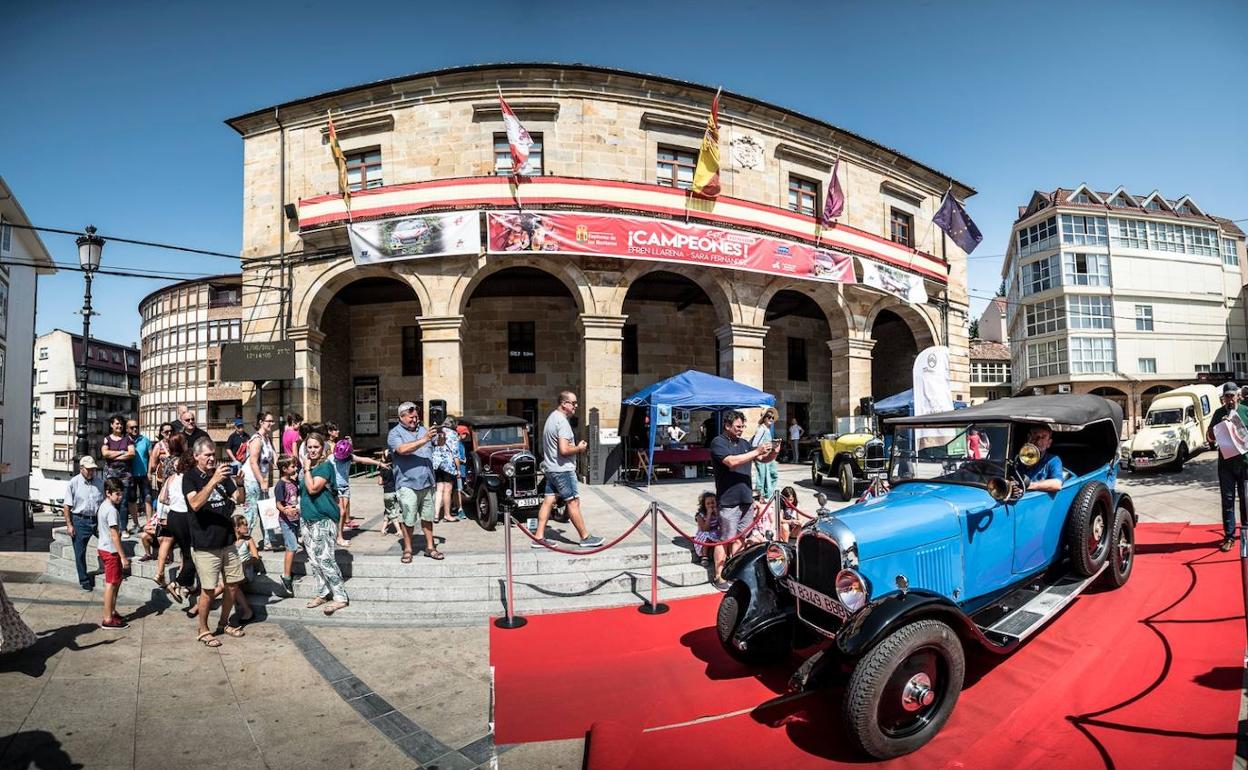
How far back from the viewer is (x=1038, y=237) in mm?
34094

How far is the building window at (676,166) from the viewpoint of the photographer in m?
14.4

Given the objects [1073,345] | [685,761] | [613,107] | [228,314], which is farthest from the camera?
[228,314]

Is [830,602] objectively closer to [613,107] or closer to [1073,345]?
[613,107]

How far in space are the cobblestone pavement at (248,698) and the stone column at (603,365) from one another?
27.1 ft

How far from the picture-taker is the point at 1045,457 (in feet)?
15.2

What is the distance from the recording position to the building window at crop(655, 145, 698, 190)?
14359mm

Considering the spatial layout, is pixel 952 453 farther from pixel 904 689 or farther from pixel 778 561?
pixel 904 689

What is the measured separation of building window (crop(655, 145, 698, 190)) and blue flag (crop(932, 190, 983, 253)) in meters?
7.67

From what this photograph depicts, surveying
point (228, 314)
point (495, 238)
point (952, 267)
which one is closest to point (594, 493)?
point (495, 238)

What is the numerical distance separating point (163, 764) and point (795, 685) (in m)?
3.52

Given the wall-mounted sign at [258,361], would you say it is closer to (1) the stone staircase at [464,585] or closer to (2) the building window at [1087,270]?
(1) the stone staircase at [464,585]

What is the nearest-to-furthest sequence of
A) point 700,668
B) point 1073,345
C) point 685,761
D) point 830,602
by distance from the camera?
point 685,761
point 830,602
point 700,668
point 1073,345

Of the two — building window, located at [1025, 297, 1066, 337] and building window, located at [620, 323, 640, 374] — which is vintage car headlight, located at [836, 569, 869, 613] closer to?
building window, located at [620, 323, 640, 374]

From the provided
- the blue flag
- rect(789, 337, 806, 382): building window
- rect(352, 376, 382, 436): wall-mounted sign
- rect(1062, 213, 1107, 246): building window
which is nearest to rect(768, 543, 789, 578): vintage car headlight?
rect(352, 376, 382, 436): wall-mounted sign
